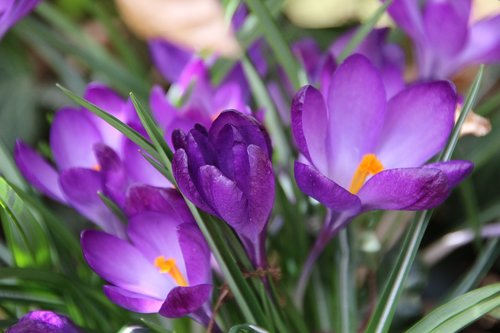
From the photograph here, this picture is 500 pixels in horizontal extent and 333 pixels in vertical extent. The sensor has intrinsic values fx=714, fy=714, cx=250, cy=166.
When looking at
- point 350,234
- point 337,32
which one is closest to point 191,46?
point 337,32

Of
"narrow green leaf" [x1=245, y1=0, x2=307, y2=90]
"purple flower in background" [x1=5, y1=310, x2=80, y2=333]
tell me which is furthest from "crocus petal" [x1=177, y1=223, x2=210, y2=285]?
"narrow green leaf" [x1=245, y1=0, x2=307, y2=90]

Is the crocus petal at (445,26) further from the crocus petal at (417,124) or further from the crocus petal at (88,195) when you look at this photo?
the crocus petal at (88,195)

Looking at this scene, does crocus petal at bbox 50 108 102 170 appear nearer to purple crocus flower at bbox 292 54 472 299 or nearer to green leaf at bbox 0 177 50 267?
green leaf at bbox 0 177 50 267

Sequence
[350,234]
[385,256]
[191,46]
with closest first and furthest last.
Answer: [350,234] < [385,256] < [191,46]

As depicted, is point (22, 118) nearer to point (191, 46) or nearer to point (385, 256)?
point (191, 46)

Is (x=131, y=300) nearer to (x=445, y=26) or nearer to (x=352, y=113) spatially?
(x=352, y=113)

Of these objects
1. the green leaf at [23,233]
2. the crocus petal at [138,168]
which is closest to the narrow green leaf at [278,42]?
the crocus petal at [138,168]
